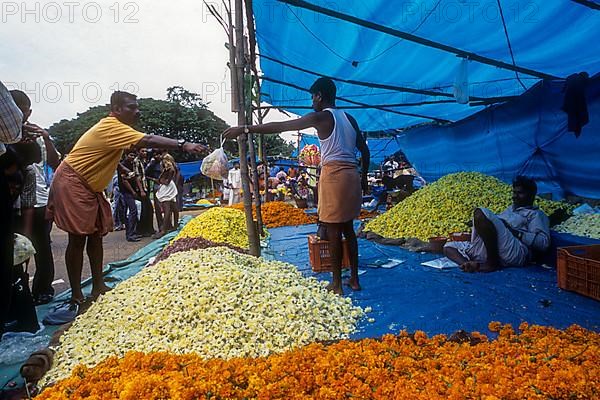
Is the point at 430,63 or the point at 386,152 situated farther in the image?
the point at 386,152

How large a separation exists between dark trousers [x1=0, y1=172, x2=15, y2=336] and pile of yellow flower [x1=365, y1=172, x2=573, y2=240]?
485 cm

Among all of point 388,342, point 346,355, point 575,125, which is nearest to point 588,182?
point 575,125

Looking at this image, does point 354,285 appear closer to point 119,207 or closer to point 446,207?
point 446,207

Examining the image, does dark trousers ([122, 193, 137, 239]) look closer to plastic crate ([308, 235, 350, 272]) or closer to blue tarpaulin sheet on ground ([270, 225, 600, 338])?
blue tarpaulin sheet on ground ([270, 225, 600, 338])

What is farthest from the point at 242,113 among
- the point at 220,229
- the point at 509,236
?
the point at 509,236

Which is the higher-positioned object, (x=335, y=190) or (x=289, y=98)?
(x=289, y=98)

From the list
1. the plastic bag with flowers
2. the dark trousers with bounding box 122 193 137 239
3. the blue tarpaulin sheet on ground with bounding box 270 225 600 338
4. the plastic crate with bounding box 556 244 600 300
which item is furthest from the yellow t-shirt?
the plastic bag with flowers

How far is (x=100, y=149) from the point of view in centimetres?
331

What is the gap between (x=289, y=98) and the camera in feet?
30.0

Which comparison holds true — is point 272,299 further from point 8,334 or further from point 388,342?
point 8,334

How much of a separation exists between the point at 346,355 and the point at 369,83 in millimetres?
4782

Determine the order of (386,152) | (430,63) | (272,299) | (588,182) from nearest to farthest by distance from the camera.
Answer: (272,299) < (430,63) < (588,182) < (386,152)

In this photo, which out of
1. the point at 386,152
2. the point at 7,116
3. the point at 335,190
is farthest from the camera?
the point at 386,152

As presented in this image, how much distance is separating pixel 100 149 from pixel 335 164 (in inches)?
79.7
